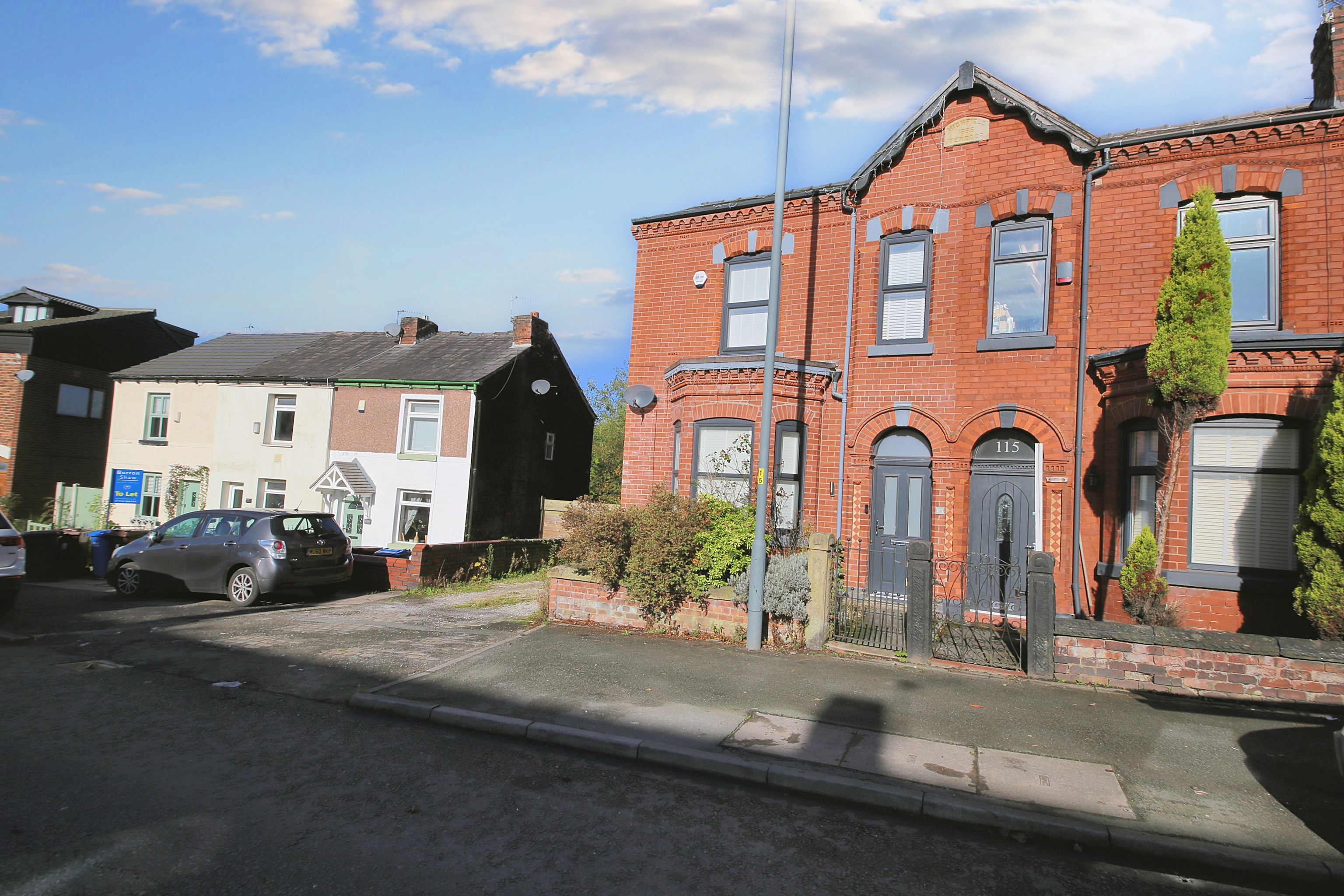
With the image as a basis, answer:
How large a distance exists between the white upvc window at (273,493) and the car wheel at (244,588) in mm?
9739

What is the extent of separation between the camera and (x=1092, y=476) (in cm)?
999

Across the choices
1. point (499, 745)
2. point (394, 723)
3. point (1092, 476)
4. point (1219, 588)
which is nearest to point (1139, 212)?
point (1092, 476)

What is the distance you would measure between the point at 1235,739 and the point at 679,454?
829 centimetres

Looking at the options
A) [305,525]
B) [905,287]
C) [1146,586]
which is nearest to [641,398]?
[905,287]

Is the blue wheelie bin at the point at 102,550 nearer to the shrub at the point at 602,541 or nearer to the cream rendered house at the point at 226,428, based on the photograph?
the cream rendered house at the point at 226,428

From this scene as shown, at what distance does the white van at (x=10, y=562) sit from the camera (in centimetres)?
998

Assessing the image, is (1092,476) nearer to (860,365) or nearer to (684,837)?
(860,365)

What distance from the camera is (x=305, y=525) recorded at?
12.9 meters

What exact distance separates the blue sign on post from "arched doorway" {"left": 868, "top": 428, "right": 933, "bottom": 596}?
23.2 metres

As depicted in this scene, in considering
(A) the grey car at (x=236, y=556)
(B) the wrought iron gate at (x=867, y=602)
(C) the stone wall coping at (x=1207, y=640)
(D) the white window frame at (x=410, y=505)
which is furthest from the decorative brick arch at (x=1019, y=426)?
(D) the white window frame at (x=410, y=505)

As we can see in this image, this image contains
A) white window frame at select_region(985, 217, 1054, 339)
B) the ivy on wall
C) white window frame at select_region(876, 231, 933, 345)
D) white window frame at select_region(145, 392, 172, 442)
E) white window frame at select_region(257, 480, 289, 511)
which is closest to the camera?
white window frame at select_region(985, 217, 1054, 339)

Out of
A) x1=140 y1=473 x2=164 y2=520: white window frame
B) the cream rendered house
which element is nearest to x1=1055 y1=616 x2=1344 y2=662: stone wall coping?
the cream rendered house

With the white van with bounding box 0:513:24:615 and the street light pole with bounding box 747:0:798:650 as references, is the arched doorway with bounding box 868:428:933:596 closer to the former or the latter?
the street light pole with bounding box 747:0:798:650

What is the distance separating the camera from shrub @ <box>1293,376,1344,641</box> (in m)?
7.16
